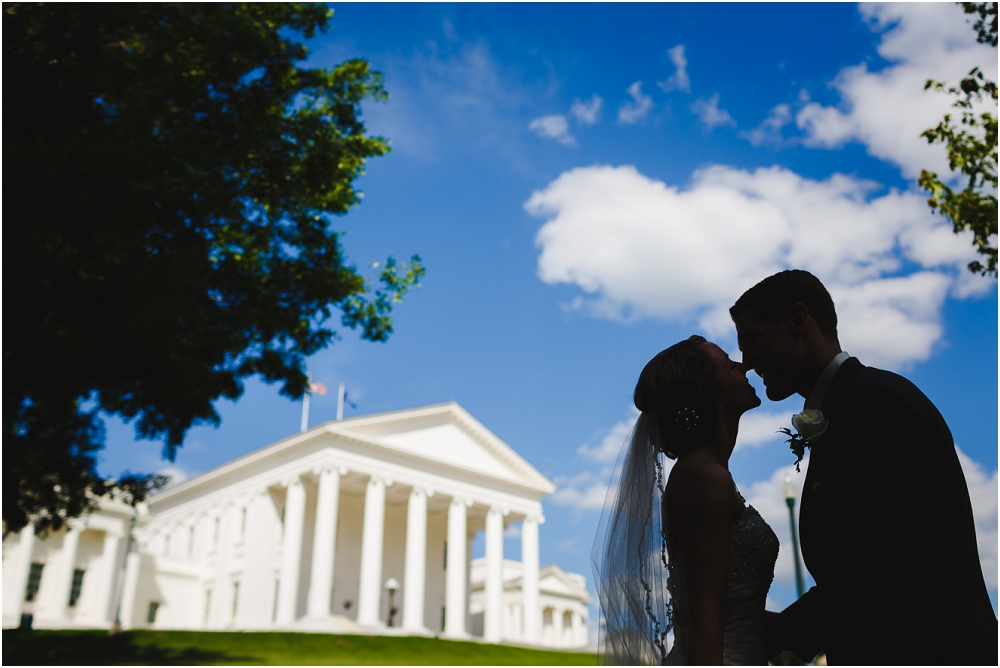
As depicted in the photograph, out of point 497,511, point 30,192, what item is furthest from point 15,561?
point 30,192

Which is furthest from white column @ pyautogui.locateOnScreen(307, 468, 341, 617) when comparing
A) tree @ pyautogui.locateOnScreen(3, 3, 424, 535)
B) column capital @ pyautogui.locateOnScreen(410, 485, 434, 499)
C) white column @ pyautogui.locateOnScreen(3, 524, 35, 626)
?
tree @ pyautogui.locateOnScreen(3, 3, 424, 535)

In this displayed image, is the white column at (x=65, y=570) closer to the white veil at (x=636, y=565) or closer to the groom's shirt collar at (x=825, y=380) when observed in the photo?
the white veil at (x=636, y=565)

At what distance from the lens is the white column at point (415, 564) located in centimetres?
4934

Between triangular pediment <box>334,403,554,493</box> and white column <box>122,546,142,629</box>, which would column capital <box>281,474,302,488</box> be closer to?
→ triangular pediment <box>334,403,554,493</box>

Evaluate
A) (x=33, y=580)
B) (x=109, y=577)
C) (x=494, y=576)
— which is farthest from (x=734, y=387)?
(x=109, y=577)

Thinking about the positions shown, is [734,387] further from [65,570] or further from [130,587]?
[130,587]

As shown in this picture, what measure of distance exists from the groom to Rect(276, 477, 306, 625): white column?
47817 millimetres

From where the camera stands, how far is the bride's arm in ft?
9.82

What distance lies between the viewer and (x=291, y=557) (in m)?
48.0

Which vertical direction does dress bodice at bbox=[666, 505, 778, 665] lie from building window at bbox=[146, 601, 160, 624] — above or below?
below

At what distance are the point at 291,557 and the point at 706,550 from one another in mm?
48731

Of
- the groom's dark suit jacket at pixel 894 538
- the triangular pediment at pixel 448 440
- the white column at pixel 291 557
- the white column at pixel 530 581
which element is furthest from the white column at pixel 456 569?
the groom's dark suit jacket at pixel 894 538

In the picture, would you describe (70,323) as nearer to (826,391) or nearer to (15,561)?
(826,391)

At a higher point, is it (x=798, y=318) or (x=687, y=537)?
(x=798, y=318)
